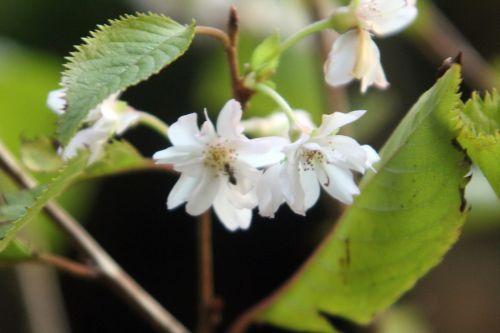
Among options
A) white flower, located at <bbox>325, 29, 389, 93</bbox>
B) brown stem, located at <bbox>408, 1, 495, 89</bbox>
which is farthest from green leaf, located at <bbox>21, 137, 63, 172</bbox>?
brown stem, located at <bbox>408, 1, 495, 89</bbox>

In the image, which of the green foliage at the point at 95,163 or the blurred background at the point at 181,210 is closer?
the green foliage at the point at 95,163

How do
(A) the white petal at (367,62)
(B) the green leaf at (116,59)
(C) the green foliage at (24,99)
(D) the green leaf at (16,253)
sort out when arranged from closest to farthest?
(B) the green leaf at (116,59) → (A) the white petal at (367,62) → (D) the green leaf at (16,253) → (C) the green foliage at (24,99)

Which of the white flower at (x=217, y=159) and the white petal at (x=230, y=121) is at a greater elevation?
the white petal at (x=230, y=121)

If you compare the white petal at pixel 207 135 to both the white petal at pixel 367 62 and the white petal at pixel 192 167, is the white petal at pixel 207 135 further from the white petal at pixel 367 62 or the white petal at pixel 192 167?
the white petal at pixel 367 62

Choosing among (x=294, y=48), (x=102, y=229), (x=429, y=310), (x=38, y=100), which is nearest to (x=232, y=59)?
(x=38, y=100)

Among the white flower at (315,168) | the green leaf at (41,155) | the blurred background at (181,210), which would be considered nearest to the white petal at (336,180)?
the white flower at (315,168)

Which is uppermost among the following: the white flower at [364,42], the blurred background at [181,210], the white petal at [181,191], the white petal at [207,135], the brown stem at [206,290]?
the white flower at [364,42]
